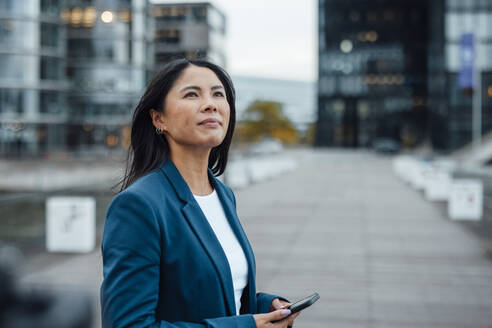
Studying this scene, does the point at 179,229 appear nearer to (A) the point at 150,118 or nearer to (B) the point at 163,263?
(B) the point at 163,263

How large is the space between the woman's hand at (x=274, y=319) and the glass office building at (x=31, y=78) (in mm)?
55910

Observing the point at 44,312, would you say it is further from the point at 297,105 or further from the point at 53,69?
the point at 297,105

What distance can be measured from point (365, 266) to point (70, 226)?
546 cm

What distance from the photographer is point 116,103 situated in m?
60.6

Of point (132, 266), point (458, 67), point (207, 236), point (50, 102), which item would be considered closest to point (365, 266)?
point (207, 236)

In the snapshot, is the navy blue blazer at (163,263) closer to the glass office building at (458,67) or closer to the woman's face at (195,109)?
the woman's face at (195,109)

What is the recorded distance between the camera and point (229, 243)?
2.25m

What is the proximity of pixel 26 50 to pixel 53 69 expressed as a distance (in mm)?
3859

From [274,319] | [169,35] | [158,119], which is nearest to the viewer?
[274,319]

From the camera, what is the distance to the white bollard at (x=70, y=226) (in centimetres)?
1027

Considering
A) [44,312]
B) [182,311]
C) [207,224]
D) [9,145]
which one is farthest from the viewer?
[9,145]

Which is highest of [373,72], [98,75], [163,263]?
[373,72]

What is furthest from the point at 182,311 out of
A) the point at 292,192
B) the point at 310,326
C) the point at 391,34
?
the point at 391,34

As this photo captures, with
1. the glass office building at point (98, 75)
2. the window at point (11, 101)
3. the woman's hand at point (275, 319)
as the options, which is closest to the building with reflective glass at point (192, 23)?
the woman's hand at point (275, 319)
